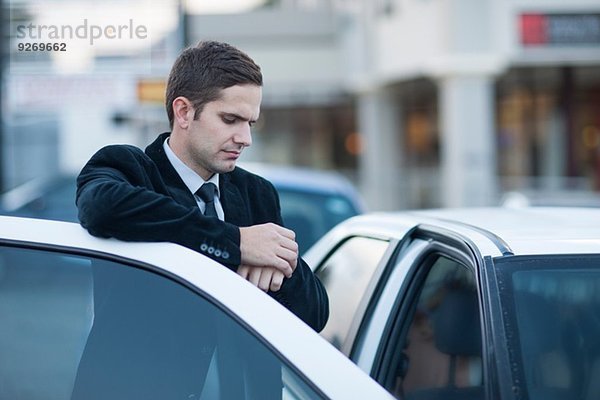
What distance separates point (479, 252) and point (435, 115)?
23.7 metres

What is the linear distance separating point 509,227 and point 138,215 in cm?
123

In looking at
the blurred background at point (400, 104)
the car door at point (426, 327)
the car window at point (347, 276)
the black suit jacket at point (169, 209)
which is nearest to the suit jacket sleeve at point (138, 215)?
the black suit jacket at point (169, 209)

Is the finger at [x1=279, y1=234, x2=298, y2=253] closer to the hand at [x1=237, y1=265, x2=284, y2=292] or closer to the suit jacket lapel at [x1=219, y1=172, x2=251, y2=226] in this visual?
the hand at [x1=237, y1=265, x2=284, y2=292]

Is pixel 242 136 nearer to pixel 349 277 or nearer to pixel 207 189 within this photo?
pixel 207 189

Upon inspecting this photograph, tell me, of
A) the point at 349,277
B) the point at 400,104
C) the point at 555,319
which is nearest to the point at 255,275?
the point at 555,319

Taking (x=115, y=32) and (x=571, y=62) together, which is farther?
(x=571, y=62)

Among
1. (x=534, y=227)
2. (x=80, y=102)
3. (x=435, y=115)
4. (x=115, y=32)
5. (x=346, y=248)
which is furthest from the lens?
(x=435, y=115)

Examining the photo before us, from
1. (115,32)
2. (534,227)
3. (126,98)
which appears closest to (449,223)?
(534,227)

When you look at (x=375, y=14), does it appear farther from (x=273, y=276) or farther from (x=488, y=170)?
(x=273, y=276)

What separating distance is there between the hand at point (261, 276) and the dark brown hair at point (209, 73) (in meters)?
0.41

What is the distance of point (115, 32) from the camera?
4.75 metres

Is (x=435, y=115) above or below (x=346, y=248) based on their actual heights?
above

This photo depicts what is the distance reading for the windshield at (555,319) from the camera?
102 inches

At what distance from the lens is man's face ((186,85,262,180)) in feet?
8.48
